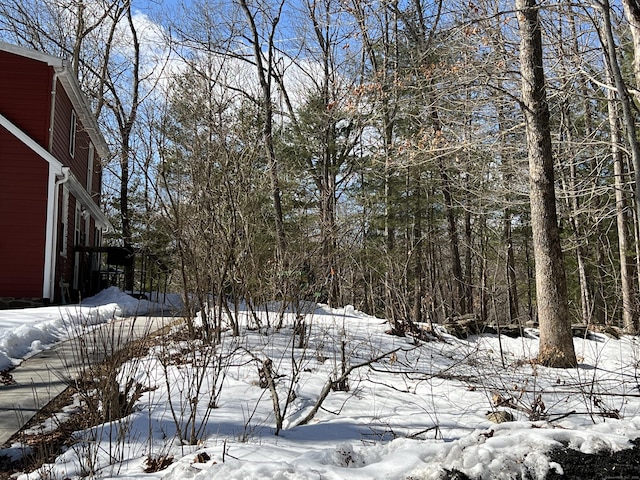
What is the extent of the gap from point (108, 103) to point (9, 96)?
10067 mm

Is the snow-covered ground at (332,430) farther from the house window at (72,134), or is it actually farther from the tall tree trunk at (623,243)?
the house window at (72,134)

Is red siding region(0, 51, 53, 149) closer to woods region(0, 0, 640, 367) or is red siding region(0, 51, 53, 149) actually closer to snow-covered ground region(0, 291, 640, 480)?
woods region(0, 0, 640, 367)

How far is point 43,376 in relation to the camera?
5.87 m

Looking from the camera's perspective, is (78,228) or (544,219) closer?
(544,219)

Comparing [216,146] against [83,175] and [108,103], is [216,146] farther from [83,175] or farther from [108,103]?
[108,103]

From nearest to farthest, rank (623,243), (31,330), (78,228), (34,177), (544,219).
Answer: (544,219), (31,330), (623,243), (34,177), (78,228)

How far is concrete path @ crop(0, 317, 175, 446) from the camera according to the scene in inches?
156

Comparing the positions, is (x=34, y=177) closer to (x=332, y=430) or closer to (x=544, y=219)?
(x=544, y=219)

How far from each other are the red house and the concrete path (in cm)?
694

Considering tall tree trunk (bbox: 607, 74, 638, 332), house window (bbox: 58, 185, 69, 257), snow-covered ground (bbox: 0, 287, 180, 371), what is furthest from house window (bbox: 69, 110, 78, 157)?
tall tree trunk (bbox: 607, 74, 638, 332)

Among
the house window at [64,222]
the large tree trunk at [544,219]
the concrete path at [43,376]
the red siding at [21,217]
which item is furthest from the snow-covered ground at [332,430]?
the house window at [64,222]

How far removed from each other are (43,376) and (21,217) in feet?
31.4

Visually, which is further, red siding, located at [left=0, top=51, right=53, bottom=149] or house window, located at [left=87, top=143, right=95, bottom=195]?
house window, located at [left=87, top=143, right=95, bottom=195]

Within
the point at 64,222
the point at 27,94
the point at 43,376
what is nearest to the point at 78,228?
the point at 64,222
